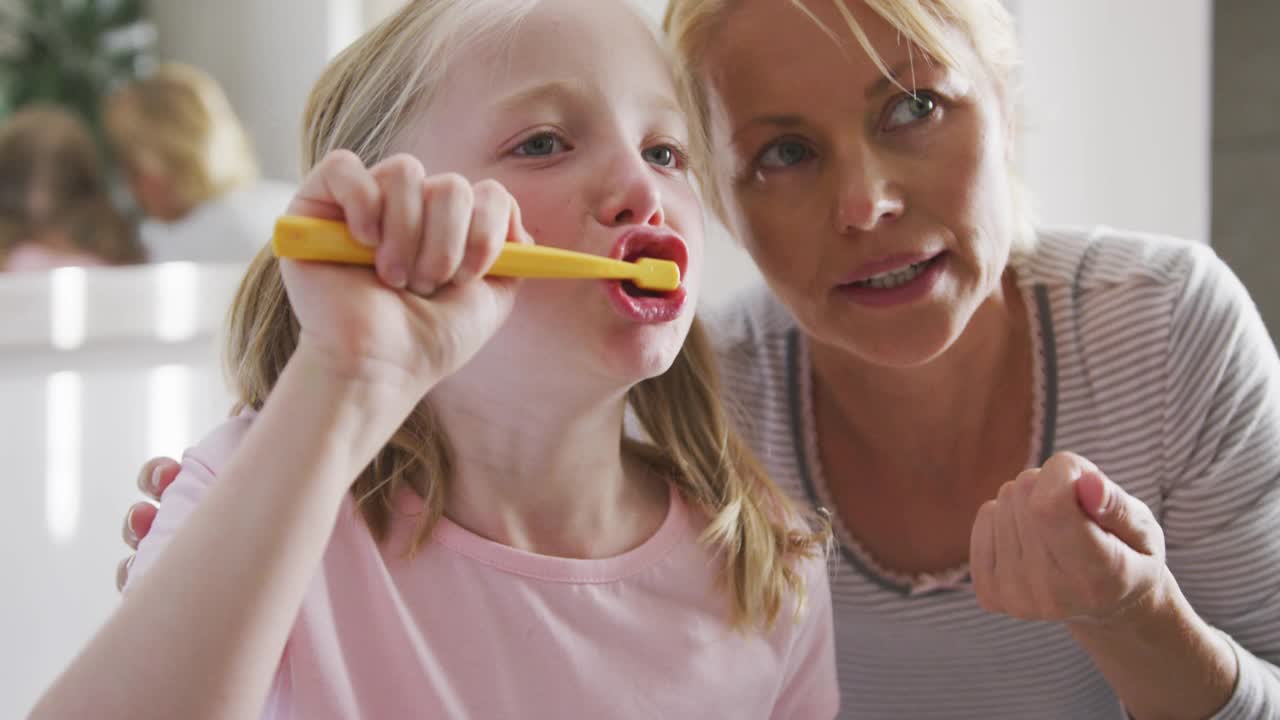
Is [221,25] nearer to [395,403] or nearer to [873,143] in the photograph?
[873,143]

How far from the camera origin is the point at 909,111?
3.01ft

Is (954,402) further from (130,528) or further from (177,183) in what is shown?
(177,183)

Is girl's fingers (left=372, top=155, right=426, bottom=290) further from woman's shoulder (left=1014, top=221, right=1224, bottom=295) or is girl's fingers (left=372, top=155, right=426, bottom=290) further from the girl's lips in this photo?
woman's shoulder (left=1014, top=221, right=1224, bottom=295)

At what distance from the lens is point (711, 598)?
89 centimetres

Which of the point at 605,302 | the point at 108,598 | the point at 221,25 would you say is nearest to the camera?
the point at 605,302

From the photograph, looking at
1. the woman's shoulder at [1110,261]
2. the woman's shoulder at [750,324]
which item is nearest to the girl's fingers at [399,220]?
the woman's shoulder at [750,324]

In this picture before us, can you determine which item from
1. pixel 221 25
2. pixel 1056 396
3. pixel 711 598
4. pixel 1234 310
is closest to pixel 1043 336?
pixel 1056 396

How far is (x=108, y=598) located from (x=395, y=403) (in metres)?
1.80

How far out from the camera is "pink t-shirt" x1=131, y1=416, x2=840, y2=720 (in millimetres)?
745

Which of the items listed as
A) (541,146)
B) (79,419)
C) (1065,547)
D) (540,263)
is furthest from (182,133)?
(1065,547)

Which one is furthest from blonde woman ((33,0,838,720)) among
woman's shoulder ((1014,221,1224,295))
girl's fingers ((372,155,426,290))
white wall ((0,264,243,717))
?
white wall ((0,264,243,717))

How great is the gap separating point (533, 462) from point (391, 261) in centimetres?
29

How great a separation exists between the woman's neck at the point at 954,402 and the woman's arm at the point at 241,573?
644 millimetres

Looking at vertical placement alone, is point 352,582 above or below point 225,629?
below
